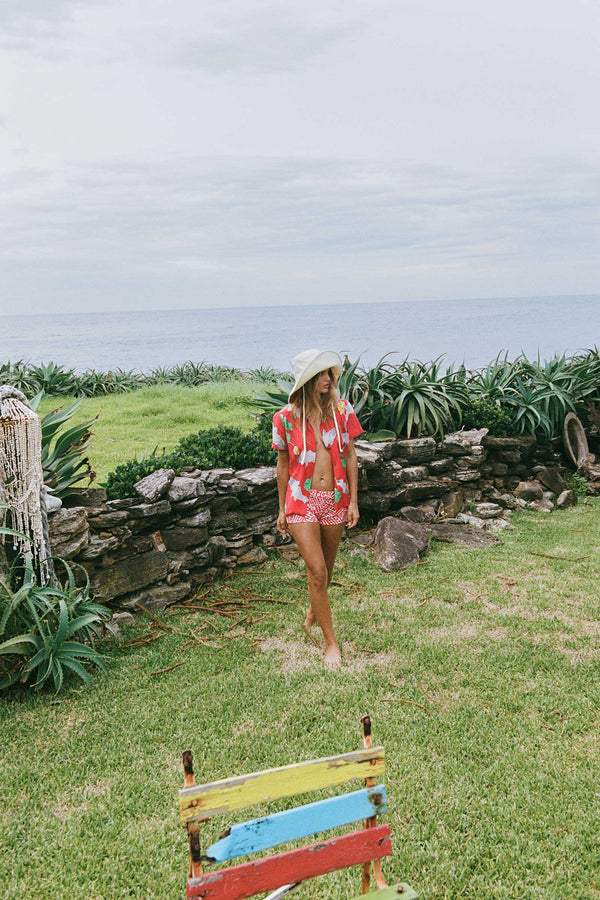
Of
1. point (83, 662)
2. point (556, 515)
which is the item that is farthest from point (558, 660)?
point (556, 515)

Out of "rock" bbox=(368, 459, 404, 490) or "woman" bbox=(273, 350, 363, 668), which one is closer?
"woman" bbox=(273, 350, 363, 668)

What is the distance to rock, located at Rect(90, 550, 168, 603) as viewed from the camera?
15.7ft

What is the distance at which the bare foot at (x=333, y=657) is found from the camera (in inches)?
169

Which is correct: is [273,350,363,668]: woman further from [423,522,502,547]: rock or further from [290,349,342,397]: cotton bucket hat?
[423,522,502,547]: rock

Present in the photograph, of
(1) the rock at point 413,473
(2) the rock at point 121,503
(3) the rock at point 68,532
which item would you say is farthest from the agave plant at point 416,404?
(3) the rock at point 68,532

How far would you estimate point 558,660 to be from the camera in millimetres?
4293

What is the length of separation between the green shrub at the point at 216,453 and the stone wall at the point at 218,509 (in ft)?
0.43

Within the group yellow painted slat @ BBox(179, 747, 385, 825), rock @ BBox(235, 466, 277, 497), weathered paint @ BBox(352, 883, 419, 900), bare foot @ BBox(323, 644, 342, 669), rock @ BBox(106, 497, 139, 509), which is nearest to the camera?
yellow painted slat @ BBox(179, 747, 385, 825)

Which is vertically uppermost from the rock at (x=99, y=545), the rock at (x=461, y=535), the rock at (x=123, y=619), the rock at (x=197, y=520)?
the rock at (x=99, y=545)

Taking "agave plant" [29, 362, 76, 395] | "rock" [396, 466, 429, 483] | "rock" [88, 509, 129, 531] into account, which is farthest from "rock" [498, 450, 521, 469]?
"agave plant" [29, 362, 76, 395]

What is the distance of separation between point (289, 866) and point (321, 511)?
2.80 m

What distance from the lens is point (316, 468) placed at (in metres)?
4.54

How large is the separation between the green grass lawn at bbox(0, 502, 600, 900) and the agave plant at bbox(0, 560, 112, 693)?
0.48 ft

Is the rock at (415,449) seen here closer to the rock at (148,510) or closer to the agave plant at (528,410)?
the agave plant at (528,410)
